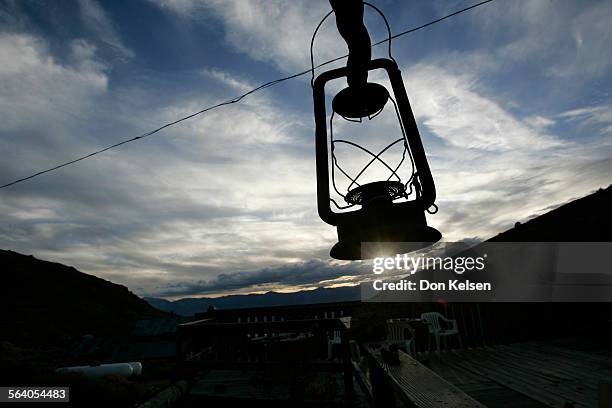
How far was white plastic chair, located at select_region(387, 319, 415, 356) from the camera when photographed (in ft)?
22.7

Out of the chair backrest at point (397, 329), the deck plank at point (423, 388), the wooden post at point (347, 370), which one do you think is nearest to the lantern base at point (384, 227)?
the deck plank at point (423, 388)

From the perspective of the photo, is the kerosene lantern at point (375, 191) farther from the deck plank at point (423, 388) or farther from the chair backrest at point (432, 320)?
the chair backrest at point (432, 320)

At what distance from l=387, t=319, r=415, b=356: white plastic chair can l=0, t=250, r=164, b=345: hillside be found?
17857mm

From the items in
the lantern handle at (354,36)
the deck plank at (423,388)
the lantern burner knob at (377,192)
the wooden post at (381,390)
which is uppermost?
the lantern handle at (354,36)

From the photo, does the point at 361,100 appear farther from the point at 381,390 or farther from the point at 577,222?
the point at 577,222

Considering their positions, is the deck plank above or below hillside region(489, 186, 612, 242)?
below

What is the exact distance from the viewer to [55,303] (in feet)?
89.2

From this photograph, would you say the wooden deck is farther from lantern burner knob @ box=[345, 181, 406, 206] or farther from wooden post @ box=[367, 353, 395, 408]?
lantern burner knob @ box=[345, 181, 406, 206]

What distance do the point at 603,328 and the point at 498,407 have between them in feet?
15.7

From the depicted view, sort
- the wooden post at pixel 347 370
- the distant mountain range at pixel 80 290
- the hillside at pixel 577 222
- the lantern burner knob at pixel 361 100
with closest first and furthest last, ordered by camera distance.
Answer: the lantern burner knob at pixel 361 100, the wooden post at pixel 347 370, the hillside at pixel 577 222, the distant mountain range at pixel 80 290

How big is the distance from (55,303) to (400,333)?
106 ft

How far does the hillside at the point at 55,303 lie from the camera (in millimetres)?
19202

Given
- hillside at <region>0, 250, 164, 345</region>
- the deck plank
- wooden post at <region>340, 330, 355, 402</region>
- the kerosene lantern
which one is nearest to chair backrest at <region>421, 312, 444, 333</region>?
wooden post at <region>340, 330, 355, 402</region>

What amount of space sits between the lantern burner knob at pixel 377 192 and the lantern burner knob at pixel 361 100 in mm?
595
